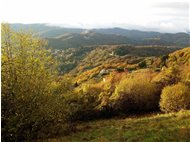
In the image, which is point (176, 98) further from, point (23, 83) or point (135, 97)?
point (23, 83)

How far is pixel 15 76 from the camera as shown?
81.5 ft

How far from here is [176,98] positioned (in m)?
46.1

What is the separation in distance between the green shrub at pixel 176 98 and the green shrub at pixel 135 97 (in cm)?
1031

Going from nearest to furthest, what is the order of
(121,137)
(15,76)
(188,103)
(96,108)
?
(121,137) < (15,76) < (188,103) < (96,108)

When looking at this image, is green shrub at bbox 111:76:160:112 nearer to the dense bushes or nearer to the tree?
the dense bushes

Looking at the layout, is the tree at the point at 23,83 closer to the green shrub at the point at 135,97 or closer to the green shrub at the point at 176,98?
the green shrub at the point at 176,98

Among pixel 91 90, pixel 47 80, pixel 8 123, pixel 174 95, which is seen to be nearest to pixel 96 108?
pixel 91 90

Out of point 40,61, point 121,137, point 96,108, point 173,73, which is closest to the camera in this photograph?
point 121,137

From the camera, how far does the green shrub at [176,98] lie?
148ft

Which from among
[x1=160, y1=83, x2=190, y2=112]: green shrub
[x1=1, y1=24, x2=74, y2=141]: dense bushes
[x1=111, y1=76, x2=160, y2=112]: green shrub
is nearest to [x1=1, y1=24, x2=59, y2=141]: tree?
[x1=1, y1=24, x2=74, y2=141]: dense bushes

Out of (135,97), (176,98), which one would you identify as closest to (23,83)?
(176,98)

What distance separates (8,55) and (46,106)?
510 centimetres

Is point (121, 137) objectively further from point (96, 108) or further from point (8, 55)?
point (96, 108)

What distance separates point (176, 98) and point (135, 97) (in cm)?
1244
